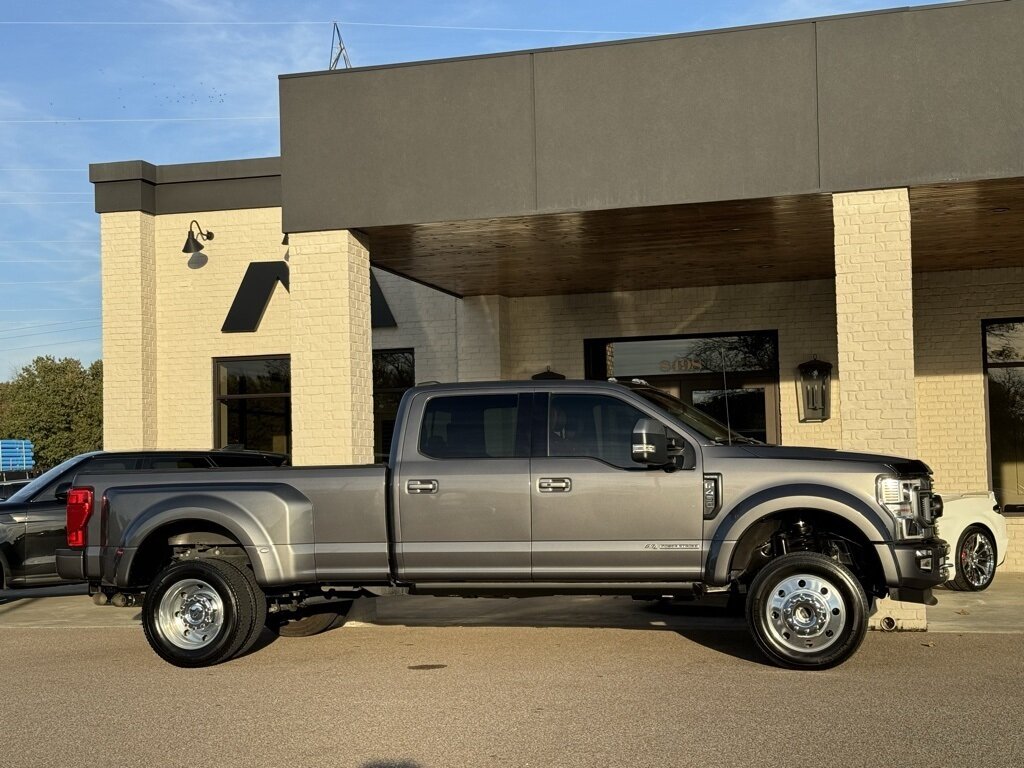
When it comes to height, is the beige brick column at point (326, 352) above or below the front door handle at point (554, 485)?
above

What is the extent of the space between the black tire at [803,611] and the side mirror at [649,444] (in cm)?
111

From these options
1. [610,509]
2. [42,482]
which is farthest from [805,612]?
[42,482]

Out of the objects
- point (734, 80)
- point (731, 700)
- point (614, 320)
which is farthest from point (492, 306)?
point (731, 700)

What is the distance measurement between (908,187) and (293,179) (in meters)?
6.16

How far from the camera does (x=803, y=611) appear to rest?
353 inches

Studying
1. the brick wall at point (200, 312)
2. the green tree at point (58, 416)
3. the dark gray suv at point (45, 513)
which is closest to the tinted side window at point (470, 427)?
the dark gray suv at point (45, 513)

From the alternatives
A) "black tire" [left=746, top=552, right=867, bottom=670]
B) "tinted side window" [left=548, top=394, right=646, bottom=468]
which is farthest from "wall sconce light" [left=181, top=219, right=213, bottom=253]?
"black tire" [left=746, top=552, right=867, bottom=670]

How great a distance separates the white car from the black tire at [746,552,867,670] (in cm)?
547

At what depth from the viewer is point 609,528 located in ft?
30.9

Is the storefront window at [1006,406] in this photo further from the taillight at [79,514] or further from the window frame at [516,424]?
the taillight at [79,514]

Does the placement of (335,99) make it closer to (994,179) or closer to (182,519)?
(182,519)

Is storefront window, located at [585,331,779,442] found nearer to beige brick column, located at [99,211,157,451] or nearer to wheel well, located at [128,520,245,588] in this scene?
beige brick column, located at [99,211,157,451]

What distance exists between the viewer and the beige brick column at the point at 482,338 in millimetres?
18406

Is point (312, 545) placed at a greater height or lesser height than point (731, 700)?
greater
